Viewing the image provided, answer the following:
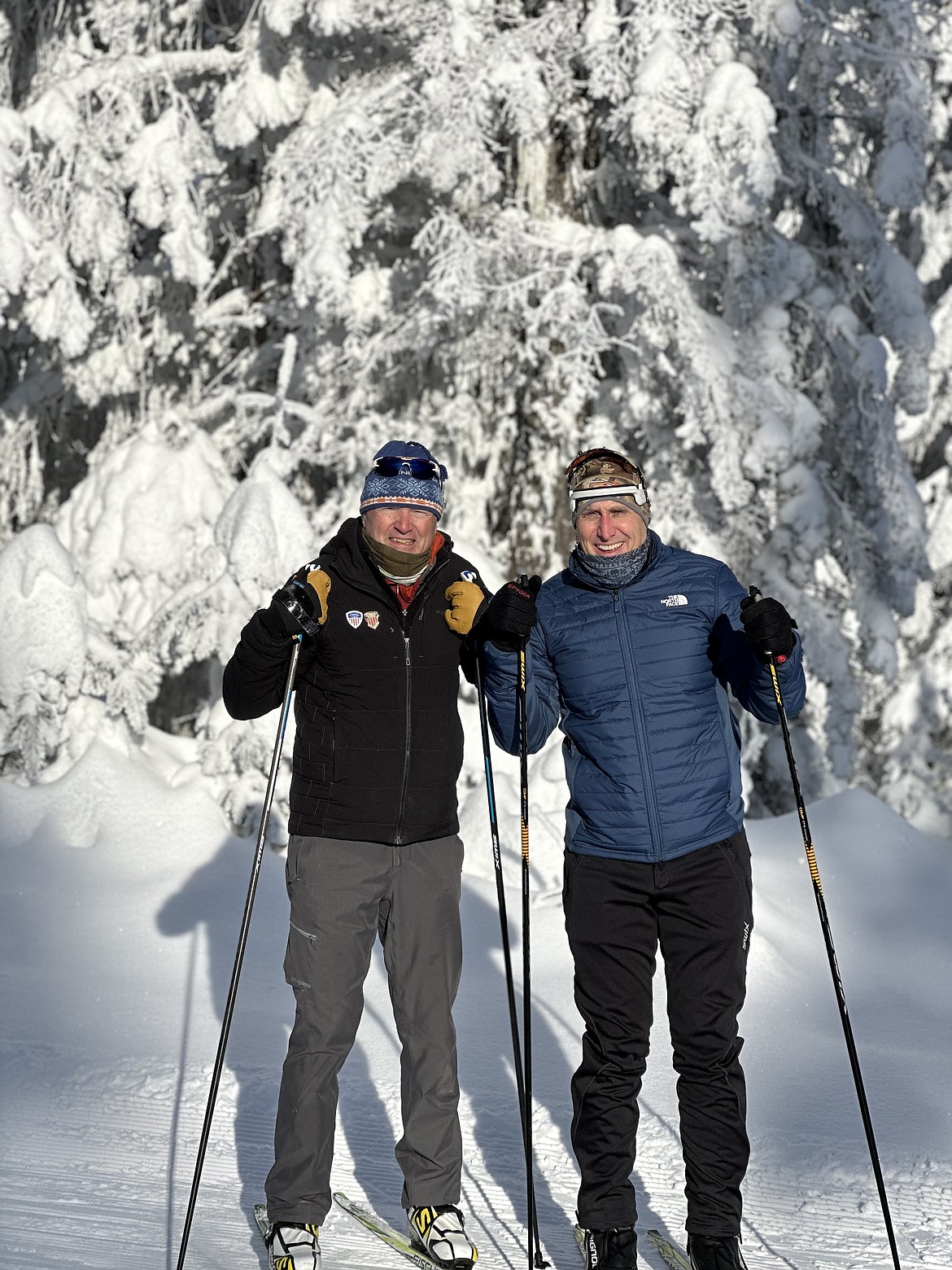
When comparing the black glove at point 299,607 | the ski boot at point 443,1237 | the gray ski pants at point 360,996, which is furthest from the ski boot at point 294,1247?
the black glove at point 299,607

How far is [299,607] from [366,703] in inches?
13.5

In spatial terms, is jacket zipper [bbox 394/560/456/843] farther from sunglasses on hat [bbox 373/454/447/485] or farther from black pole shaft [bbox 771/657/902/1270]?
black pole shaft [bbox 771/657/902/1270]

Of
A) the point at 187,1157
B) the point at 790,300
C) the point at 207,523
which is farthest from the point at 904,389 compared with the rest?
the point at 187,1157

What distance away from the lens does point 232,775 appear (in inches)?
385

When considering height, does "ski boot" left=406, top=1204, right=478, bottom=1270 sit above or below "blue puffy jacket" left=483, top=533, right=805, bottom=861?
below

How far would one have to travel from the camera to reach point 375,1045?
228 inches

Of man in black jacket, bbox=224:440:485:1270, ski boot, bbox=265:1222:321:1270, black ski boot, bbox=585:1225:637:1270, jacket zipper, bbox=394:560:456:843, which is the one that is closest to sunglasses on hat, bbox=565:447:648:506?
man in black jacket, bbox=224:440:485:1270

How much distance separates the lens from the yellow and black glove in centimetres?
380

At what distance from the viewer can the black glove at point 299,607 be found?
3.58 meters

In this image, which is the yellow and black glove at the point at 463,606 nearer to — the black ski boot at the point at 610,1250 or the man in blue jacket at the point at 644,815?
the man in blue jacket at the point at 644,815

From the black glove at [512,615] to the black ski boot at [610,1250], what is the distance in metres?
1.53

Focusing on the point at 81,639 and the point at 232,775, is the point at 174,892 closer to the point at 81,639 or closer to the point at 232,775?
Answer: the point at 232,775

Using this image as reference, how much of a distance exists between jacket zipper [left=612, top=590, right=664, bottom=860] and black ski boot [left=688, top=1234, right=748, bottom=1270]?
98 cm

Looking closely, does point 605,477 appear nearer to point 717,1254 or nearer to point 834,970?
point 834,970
